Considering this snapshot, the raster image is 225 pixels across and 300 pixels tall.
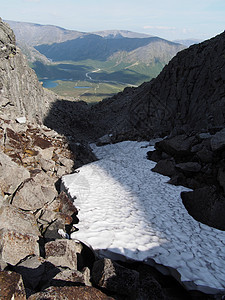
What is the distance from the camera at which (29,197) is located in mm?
10906

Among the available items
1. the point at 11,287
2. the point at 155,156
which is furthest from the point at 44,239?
the point at 155,156

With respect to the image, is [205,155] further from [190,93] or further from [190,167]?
[190,93]

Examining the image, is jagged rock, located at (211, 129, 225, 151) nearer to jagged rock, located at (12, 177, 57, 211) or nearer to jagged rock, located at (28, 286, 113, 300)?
jagged rock, located at (12, 177, 57, 211)

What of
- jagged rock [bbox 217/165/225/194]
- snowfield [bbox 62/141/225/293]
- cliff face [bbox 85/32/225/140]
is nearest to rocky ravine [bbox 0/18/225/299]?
snowfield [bbox 62/141/225/293]

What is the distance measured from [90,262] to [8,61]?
81.5 ft

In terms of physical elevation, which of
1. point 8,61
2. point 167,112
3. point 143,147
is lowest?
point 143,147

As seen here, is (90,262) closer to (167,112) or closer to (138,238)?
(138,238)

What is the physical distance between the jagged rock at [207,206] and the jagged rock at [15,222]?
8.64m

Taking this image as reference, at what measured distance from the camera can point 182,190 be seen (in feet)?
50.1

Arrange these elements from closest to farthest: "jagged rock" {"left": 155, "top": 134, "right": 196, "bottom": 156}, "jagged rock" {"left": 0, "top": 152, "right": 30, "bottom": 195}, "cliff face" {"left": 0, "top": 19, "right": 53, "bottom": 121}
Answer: "jagged rock" {"left": 0, "top": 152, "right": 30, "bottom": 195}, "jagged rock" {"left": 155, "top": 134, "right": 196, "bottom": 156}, "cliff face" {"left": 0, "top": 19, "right": 53, "bottom": 121}

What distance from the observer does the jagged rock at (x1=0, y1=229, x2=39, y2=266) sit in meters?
7.02

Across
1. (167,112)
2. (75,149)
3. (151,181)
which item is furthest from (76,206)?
(167,112)

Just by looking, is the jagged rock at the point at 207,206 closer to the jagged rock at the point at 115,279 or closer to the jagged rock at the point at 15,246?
the jagged rock at the point at 115,279

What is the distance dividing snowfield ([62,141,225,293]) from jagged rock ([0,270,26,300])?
3790 mm
